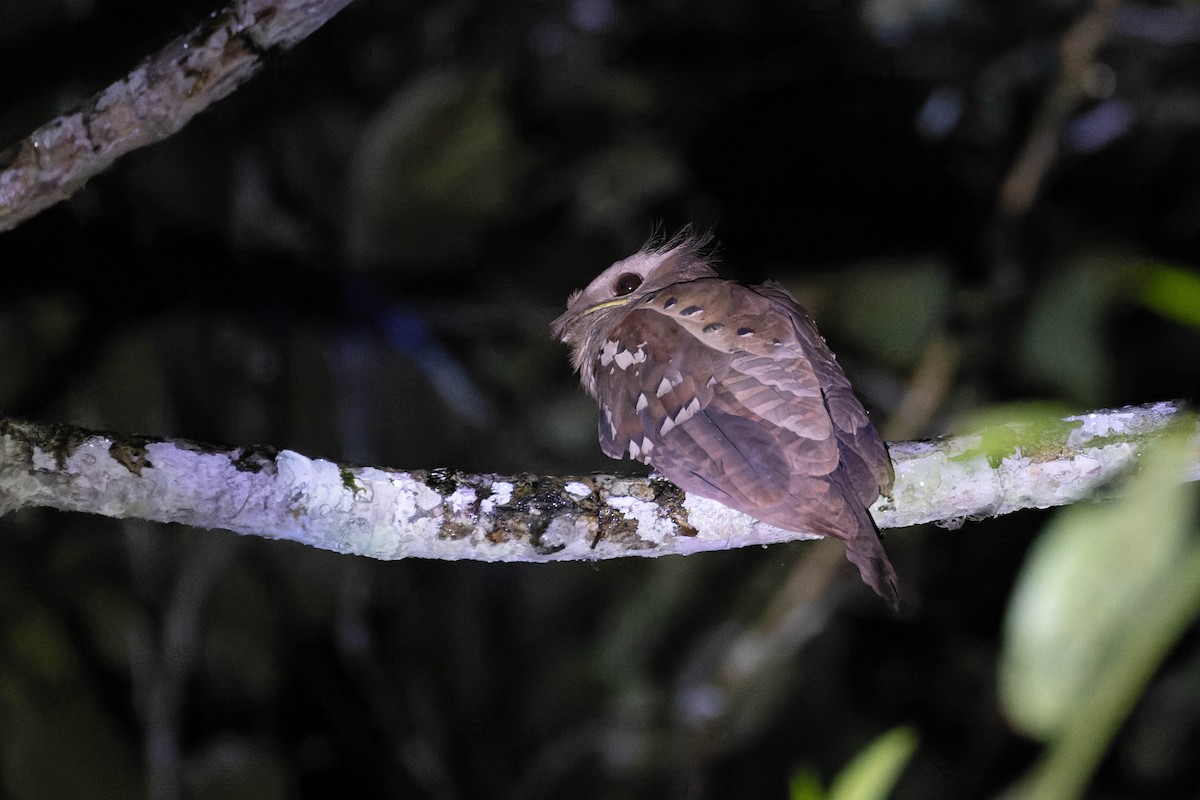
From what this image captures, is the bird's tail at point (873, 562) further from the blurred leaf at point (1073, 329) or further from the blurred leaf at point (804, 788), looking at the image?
the blurred leaf at point (1073, 329)

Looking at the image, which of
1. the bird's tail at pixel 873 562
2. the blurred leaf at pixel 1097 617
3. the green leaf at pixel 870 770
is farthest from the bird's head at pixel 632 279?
the blurred leaf at pixel 1097 617

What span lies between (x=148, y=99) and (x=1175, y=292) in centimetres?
179

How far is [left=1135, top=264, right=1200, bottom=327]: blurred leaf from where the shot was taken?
0.60 m

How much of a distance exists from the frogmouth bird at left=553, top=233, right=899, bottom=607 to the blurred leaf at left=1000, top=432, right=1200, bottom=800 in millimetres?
1003

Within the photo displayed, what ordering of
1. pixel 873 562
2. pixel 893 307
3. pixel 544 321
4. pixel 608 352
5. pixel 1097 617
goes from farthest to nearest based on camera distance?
pixel 544 321 < pixel 893 307 < pixel 608 352 < pixel 873 562 < pixel 1097 617

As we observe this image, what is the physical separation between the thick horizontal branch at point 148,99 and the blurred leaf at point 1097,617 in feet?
5.59

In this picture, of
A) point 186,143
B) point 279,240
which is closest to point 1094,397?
point 279,240

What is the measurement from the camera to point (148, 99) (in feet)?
5.79

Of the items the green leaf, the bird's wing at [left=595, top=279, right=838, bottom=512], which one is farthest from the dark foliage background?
the green leaf

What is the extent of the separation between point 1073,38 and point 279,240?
3577 millimetres

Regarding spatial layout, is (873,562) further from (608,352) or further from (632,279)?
(632,279)

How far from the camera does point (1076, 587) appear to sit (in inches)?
21.2

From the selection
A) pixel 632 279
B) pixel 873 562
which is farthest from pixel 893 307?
pixel 873 562

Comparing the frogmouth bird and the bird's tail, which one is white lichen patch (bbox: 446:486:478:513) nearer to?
the frogmouth bird
